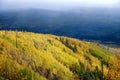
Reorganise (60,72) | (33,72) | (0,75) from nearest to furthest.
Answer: (0,75) → (33,72) → (60,72)

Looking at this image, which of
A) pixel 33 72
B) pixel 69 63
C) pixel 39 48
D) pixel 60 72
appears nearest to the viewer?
pixel 33 72

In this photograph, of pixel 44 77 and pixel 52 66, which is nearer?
pixel 44 77

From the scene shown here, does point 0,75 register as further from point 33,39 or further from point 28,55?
point 33,39

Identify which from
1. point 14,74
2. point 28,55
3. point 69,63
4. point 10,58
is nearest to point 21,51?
point 28,55

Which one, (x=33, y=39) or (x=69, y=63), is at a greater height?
(x=33, y=39)

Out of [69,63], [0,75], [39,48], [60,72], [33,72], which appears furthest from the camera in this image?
[69,63]

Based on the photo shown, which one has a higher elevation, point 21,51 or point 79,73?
point 21,51

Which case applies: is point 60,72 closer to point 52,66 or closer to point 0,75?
point 52,66

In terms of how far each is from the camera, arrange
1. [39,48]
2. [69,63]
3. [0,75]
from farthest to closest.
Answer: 1. [69,63]
2. [39,48]
3. [0,75]

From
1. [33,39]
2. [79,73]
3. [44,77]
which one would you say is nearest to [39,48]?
[33,39]
